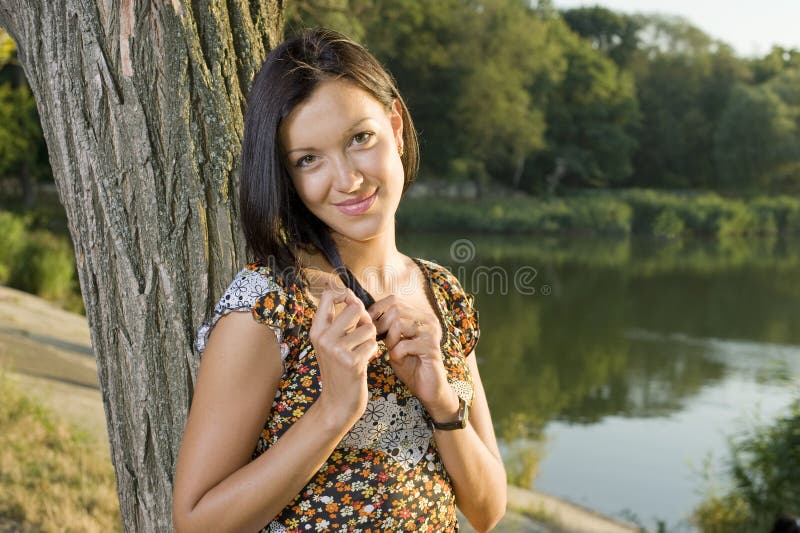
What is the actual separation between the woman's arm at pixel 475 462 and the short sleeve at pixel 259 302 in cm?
27

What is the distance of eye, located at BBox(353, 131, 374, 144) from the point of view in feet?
4.02

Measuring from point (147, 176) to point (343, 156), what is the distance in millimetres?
461

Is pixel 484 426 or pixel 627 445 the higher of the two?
pixel 484 426

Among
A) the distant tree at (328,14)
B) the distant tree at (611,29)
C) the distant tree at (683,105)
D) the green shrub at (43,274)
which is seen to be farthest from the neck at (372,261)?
the distant tree at (611,29)

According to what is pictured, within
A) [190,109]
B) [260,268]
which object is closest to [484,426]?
[260,268]

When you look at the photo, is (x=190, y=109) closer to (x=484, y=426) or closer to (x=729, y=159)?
(x=484, y=426)

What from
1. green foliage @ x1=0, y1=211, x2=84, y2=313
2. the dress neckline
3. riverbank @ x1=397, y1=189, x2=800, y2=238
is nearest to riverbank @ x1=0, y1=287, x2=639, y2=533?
green foliage @ x1=0, y1=211, x2=84, y2=313

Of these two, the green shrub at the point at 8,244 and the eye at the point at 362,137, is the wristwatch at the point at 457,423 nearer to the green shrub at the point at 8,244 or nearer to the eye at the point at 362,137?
the eye at the point at 362,137

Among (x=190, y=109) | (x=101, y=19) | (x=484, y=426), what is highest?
(x=101, y=19)

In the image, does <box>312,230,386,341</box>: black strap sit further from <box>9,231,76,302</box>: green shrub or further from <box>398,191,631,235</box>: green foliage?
<box>398,191,631,235</box>: green foliage

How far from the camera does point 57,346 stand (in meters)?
6.73

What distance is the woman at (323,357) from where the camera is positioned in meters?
1.11

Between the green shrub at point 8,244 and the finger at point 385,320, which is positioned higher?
the finger at point 385,320

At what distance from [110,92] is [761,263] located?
2115 centimetres
